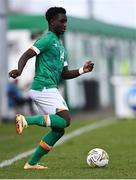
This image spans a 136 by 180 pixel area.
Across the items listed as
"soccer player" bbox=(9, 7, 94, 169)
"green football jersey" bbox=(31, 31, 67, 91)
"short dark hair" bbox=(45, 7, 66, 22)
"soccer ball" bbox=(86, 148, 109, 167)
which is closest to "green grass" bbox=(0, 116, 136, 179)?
"soccer ball" bbox=(86, 148, 109, 167)

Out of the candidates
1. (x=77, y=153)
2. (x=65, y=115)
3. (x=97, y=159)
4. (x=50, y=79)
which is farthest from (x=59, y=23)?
(x=77, y=153)

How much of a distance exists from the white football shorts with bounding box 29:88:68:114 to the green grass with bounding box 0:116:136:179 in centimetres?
79

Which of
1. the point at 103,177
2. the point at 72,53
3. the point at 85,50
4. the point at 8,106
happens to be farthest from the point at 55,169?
the point at 85,50

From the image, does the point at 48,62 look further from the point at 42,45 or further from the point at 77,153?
the point at 77,153

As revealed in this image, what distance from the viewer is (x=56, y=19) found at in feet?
33.7

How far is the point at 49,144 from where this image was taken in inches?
405

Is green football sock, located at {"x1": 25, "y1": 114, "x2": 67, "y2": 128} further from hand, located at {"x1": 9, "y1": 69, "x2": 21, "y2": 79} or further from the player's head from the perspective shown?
the player's head

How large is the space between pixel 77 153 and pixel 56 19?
3.83 metres

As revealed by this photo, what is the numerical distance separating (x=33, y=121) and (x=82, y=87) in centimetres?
2240

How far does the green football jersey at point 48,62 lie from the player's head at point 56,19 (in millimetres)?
91

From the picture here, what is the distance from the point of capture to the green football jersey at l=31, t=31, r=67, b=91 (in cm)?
1020

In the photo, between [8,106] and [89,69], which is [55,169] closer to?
[89,69]

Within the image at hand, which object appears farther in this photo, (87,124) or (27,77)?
(27,77)

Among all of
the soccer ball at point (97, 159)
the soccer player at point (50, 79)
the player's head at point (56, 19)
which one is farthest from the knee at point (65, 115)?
the player's head at point (56, 19)
